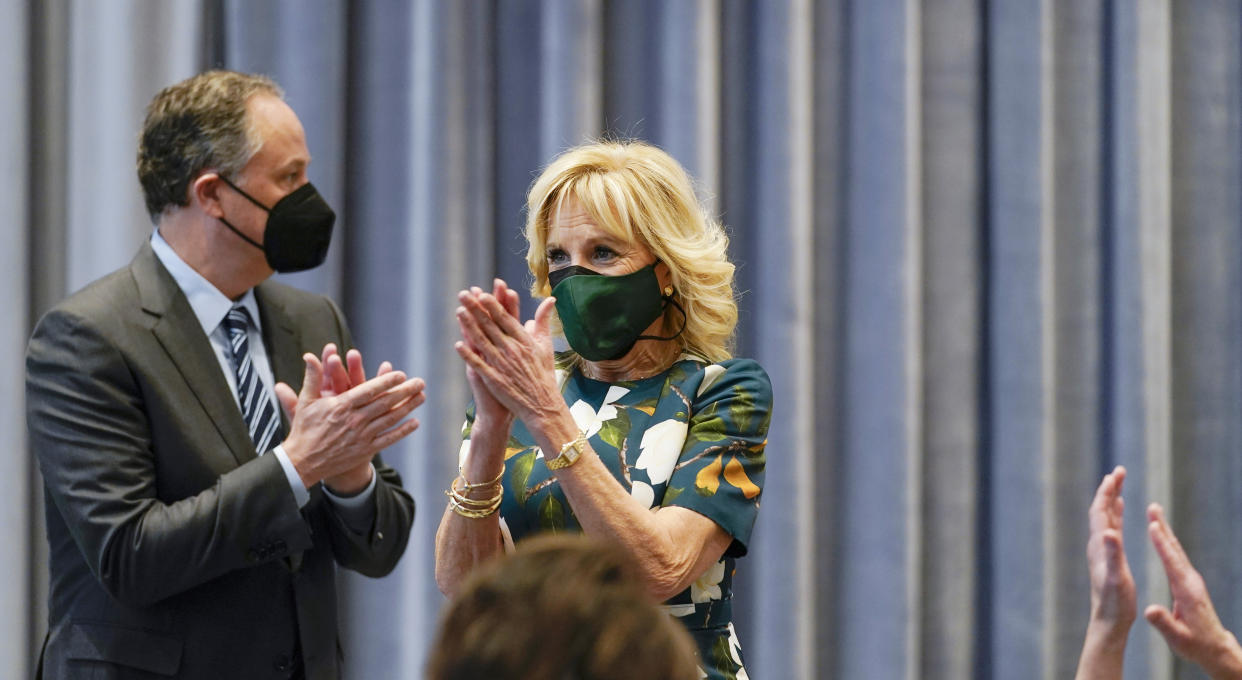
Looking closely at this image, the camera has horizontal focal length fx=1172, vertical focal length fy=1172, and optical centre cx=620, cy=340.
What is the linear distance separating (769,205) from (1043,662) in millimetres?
1333

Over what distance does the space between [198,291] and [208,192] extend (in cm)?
18

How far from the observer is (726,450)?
167cm

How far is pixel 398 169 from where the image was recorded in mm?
2859

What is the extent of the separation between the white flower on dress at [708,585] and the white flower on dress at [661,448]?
0.50ft

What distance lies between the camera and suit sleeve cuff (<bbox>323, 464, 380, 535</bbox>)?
2.02 meters

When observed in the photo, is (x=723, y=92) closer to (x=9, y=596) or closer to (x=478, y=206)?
(x=478, y=206)

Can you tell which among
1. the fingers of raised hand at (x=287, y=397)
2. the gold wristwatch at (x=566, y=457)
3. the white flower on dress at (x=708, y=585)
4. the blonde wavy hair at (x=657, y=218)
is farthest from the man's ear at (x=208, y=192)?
the white flower on dress at (x=708, y=585)

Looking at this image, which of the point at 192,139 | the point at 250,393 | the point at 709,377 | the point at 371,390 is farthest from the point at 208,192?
the point at 709,377

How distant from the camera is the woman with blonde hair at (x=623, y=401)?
5.12 feet

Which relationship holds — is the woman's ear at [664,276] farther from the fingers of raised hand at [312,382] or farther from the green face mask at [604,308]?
the fingers of raised hand at [312,382]

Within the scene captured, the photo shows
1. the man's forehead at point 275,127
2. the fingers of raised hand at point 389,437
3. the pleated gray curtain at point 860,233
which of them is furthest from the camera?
the pleated gray curtain at point 860,233

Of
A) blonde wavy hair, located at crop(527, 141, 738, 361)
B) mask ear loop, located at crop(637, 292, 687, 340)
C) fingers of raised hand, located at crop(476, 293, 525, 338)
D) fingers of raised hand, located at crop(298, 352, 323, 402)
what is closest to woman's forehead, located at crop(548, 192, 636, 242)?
blonde wavy hair, located at crop(527, 141, 738, 361)

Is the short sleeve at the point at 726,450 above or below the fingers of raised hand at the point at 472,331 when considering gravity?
below

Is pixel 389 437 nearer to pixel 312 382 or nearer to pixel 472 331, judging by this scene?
pixel 312 382
